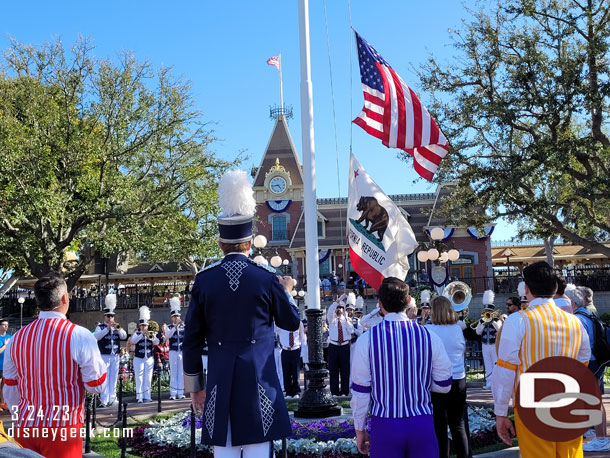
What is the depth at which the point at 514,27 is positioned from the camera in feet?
65.2

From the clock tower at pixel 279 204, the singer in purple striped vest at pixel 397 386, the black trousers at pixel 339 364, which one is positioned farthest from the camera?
the clock tower at pixel 279 204

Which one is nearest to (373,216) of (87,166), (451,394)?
(451,394)

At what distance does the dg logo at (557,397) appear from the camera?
4.18m

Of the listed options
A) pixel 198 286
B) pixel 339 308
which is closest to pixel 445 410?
pixel 198 286

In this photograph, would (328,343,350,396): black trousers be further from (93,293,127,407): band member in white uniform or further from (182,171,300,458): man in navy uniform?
(182,171,300,458): man in navy uniform

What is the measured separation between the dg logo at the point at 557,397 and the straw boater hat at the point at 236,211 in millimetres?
2237

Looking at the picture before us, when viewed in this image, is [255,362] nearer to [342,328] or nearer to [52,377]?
[52,377]

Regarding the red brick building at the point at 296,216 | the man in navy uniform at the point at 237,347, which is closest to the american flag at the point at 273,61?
the red brick building at the point at 296,216

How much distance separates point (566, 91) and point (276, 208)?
88.8 feet

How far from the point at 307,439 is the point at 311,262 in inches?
102

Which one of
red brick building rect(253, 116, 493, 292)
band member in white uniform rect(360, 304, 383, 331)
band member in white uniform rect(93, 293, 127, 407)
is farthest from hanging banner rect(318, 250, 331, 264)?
band member in white uniform rect(93, 293, 127, 407)

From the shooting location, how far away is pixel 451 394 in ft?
20.7

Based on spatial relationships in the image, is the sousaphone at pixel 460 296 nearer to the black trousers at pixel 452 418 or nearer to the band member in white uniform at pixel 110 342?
the band member in white uniform at pixel 110 342

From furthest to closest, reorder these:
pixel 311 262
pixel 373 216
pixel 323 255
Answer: pixel 323 255 < pixel 373 216 < pixel 311 262
